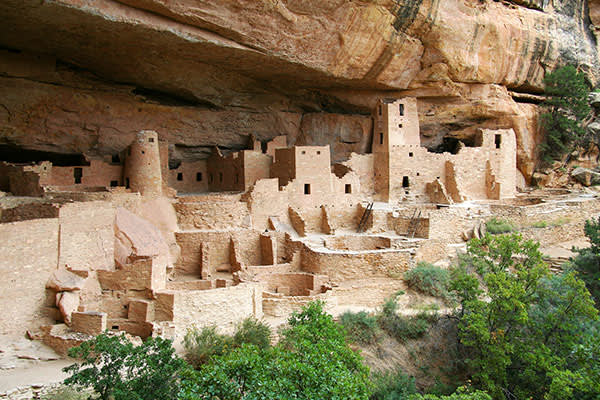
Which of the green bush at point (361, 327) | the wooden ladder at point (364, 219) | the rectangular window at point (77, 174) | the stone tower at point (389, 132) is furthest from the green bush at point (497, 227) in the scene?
the rectangular window at point (77, 174)

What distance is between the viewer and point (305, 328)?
8.92 metres

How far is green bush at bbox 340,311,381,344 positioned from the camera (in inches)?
456

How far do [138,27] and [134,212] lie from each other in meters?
4.77

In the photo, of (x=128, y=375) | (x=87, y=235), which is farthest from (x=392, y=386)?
(x=87, y=235)

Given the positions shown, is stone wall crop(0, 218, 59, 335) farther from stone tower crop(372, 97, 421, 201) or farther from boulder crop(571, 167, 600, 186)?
boulder crop(571, 167, 600, 186)

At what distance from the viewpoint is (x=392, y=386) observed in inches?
412

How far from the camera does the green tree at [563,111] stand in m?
20.8

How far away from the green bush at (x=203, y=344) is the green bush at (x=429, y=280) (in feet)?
18.3

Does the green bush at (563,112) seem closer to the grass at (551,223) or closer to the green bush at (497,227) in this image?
the grass at (551,223)

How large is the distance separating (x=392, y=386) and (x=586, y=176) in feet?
54.7

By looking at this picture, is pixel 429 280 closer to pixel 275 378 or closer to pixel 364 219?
pixel 364 219

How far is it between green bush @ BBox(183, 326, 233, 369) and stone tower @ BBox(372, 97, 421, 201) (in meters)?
10.6

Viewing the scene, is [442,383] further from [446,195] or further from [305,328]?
[446,195]

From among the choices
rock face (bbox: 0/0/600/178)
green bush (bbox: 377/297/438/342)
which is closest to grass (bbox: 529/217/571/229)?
rock face (bbox: 0/0/600/178)
